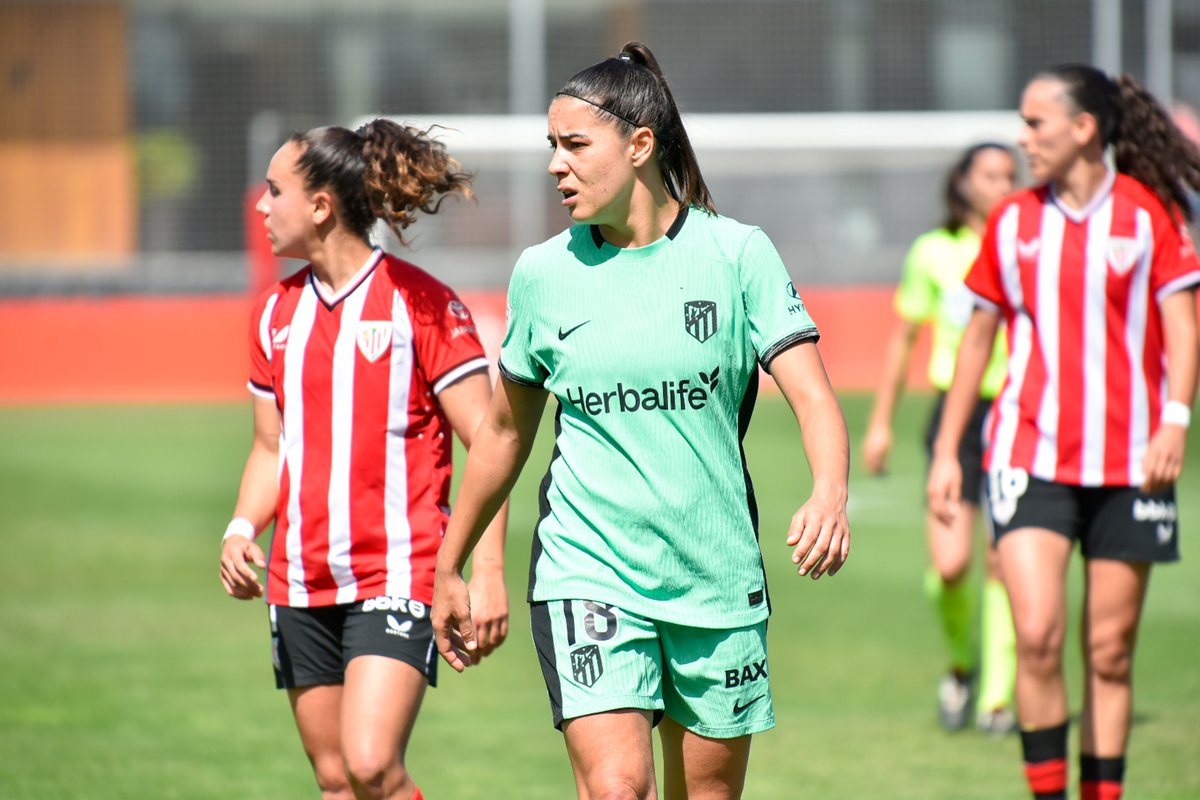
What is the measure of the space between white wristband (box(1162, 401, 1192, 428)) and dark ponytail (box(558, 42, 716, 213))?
1.84 metres

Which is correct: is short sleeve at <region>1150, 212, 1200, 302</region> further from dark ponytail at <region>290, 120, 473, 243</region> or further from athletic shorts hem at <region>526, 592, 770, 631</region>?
dark ponytail at <region>290, 120, 473, 243</region>

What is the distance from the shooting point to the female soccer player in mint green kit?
3564 millimetres

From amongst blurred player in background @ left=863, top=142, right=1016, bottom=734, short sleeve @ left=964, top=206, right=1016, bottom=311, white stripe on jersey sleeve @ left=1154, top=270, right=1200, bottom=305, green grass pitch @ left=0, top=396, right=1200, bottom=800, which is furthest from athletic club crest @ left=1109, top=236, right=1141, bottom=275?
green grass pitch @ left=0, top=396, right=1200, bottom=800

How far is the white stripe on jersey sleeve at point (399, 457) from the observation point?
4.32 m

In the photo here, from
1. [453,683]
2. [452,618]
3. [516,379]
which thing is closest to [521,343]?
[516,379]

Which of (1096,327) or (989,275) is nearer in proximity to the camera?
(1096,327)

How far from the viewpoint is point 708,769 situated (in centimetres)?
367

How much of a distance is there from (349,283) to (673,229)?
116 centimetres

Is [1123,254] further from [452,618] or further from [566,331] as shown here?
[452,618]

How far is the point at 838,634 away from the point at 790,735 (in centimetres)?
215

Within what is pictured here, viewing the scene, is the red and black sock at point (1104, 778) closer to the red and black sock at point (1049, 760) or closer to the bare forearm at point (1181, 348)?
the red and black sock at point (1049, 760)

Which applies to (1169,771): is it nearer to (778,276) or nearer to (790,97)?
(778,276)

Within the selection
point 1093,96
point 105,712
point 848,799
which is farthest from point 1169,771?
point 105,712

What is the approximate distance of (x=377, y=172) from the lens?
4500 mm
